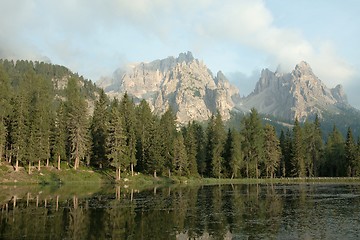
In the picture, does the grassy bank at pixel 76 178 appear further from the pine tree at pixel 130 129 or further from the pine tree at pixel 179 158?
the pine tree at pixel 130 129

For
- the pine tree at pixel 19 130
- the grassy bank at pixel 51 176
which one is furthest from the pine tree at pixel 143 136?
the pine tree at pixel 19 130

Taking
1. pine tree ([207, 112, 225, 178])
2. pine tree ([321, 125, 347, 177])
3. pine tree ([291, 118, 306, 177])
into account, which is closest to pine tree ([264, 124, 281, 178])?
pine tree ([291, 118, 306, 177])

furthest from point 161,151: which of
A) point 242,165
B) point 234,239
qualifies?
point 234,239

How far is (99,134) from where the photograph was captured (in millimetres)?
108375

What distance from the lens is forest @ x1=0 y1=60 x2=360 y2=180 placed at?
90.6 metres

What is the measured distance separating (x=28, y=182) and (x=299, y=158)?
89310 millimetres

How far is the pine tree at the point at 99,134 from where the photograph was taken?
343 feet

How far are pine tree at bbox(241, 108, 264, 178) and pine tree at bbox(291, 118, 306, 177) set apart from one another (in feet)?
44.7

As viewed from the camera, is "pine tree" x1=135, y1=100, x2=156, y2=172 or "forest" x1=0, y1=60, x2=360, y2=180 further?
"pine tree" x1=135, y1=100, x2=156, y2=172

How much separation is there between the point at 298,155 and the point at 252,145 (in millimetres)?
18780

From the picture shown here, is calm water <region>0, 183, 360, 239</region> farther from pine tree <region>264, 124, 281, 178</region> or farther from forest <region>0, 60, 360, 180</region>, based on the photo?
pine tree <region>264, 124, 281, 178</region>

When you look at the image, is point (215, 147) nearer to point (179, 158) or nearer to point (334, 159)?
point (179, 158)

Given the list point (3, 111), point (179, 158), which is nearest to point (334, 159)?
point (179, 158)

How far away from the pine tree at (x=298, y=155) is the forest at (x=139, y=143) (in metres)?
0.33
